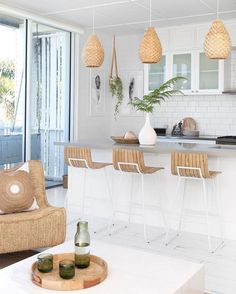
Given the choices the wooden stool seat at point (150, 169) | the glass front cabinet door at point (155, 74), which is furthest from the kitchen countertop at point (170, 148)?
the glass front cabinet door at point (155, 74)

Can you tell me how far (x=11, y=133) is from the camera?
631 centimetres

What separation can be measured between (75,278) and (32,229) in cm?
130

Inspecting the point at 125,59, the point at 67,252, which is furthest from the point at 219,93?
the point at 67,252

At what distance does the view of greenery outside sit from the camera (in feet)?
20.0

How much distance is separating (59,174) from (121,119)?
169 centimetres

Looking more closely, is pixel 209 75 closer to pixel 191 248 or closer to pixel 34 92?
pixel 34 92

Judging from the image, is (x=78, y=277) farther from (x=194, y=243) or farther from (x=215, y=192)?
(x=215, y=192)

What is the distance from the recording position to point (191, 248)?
407 cm

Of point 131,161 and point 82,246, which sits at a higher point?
point 131,161

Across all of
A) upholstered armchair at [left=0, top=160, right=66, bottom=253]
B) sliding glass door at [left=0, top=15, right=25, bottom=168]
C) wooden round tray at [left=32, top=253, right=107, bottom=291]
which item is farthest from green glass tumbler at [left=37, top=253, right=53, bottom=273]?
sliding glass door at [left=0, top=15, right=25, bottom=168]

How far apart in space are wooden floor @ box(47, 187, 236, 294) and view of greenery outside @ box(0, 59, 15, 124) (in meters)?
2.22

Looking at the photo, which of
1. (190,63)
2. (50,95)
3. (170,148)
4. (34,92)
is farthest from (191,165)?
(50,95)

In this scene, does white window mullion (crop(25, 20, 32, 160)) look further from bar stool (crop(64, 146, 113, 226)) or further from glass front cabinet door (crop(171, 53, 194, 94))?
glass front cabinet door (crop(171, 53, 194, 94))

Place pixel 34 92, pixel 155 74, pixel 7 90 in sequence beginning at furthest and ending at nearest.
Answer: pixel 155 74, pixel 34 92, pixel 7 90
